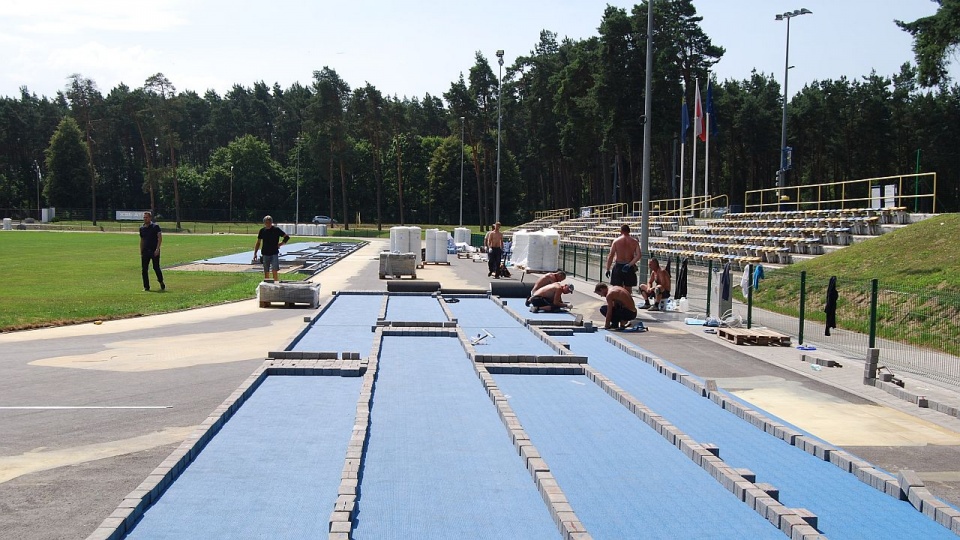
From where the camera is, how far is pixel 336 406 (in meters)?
9.00

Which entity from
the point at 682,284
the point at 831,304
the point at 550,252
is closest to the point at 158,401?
the point at 831,304

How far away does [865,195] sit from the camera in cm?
7481

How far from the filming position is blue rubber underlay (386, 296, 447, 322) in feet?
55.7

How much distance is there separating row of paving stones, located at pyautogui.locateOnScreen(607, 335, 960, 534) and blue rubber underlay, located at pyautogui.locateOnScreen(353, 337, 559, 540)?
9.13ft

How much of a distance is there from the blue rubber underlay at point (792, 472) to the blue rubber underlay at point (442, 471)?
2025 millimetres

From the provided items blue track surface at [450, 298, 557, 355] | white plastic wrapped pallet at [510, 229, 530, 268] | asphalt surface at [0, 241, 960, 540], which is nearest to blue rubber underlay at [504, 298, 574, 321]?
blue track surface at [450, 298, 557, 355]

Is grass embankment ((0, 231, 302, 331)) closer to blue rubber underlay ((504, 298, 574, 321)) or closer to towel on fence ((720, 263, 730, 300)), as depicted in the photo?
blue rubber underlay ((504, 298, 574, 321))

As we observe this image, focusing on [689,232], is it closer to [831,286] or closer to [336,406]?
[831,286]

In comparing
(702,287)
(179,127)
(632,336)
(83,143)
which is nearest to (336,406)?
(632,336)

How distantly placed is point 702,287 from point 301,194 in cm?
9333

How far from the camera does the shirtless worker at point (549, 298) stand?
18.7 metres

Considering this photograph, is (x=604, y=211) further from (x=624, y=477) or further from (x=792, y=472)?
(x=624, y=477)

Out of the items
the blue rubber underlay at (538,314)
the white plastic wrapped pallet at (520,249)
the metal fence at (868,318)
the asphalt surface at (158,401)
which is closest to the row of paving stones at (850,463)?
the asphalt surface at (158,401)

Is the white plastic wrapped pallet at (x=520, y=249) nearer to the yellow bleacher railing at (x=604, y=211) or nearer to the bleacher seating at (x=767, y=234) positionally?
the bleacher seating at (x=767, y=234)
